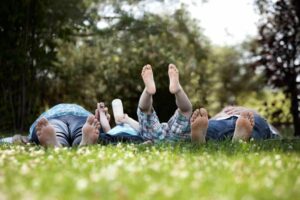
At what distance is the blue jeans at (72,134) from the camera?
450 cm

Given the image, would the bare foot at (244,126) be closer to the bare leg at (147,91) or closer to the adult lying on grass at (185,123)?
the adult lying on grass at (185,123)

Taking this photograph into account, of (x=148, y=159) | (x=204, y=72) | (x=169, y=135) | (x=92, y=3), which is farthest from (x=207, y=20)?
(x=148, y=159)

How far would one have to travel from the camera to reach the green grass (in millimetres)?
1799

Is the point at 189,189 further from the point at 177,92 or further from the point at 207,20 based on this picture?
the point at 207,20

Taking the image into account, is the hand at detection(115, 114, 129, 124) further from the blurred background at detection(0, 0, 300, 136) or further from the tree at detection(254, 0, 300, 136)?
the tree at detection(254, 0, 300, 136)

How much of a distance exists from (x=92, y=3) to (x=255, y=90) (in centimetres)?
1512

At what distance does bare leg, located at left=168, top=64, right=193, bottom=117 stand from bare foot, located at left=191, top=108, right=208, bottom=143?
0.93 ft

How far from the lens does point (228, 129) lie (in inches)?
196

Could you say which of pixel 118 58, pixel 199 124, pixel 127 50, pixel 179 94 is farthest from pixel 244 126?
pixel 127 50

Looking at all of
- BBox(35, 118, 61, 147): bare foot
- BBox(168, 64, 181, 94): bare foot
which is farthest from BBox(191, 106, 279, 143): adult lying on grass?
BBox(35, 118, 61, 147): bare foot

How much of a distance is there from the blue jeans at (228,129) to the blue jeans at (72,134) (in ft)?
2.47

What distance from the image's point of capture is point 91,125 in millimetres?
4039

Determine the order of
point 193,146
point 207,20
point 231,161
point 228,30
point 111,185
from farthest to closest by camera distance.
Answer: point 228,30, point 207,20, point 193,146, point 231,161, point 111,185

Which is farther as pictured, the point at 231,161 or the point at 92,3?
the point at 92,3
